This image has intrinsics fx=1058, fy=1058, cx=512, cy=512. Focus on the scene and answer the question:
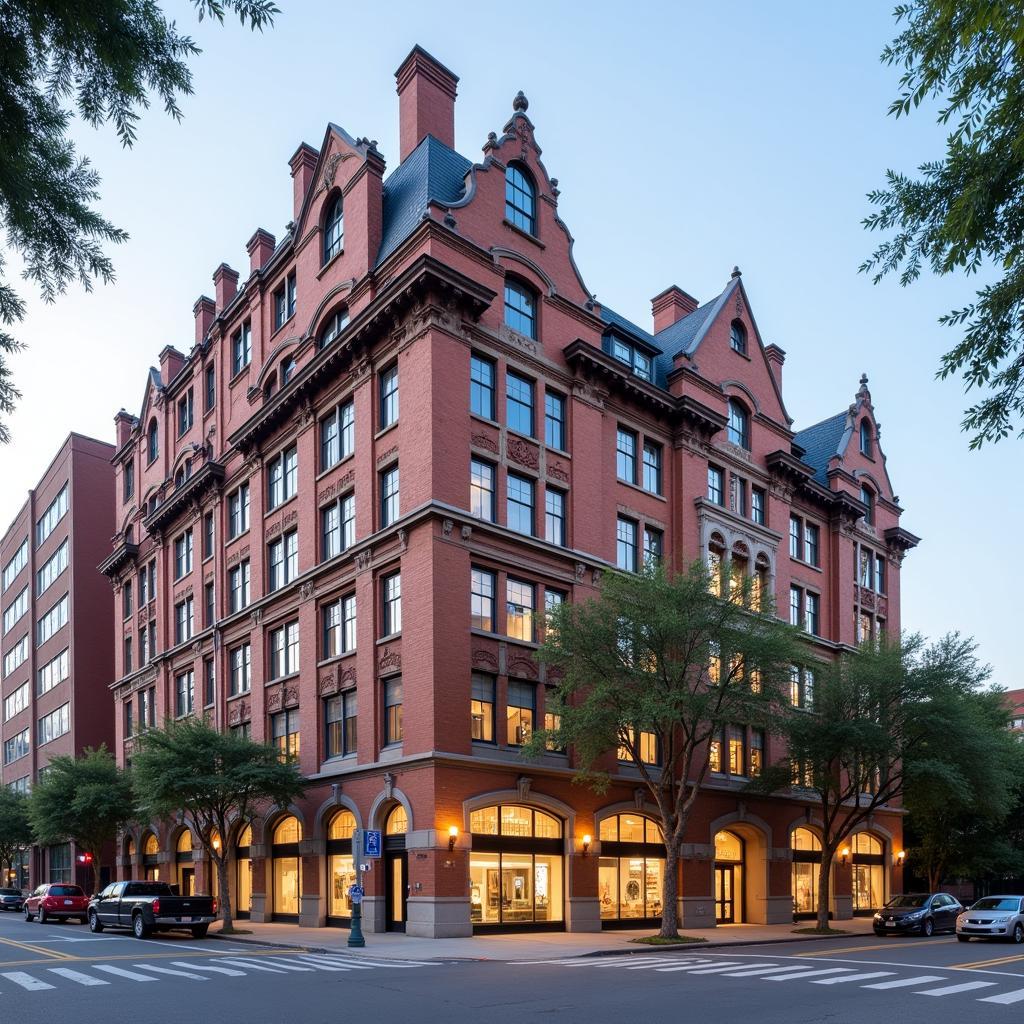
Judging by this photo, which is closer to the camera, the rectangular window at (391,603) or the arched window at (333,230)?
the rectangular window at (391,603)

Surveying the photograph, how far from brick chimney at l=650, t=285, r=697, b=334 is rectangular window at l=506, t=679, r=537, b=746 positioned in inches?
924

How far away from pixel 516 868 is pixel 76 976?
14958 mm

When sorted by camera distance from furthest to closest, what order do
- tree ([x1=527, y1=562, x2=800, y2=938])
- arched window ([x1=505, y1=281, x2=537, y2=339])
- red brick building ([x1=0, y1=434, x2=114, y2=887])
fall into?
red brick building ([x1=0, y1=434, x2=114, y2=887]) < arched window ([x1=505, y1=281, x2=537, y2=339]) < tree ([x1=527, y1=562, x2=800, y2=938])

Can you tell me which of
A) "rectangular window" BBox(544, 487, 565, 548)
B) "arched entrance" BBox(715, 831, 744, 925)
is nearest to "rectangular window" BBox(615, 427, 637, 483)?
"rectangular window" BBox(544, 487, 565, 548)

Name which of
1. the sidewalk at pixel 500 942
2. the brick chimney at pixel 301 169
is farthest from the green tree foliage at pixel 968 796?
the brick chimney at pixel 301 169

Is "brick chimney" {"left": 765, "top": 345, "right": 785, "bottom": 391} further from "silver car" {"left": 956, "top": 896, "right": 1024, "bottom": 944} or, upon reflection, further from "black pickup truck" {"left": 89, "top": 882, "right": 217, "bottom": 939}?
"black pickup truck" {"left": 89, "top": 882, "right": 217, "bottom": 939}

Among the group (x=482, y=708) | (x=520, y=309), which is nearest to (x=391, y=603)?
(x=482, y=708)

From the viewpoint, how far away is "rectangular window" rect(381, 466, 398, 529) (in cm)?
3406

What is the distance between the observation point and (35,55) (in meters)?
7.52

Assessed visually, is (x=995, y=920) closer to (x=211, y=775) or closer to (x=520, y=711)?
(x=520, y=711)

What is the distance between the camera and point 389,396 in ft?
115

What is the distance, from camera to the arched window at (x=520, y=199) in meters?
37.1

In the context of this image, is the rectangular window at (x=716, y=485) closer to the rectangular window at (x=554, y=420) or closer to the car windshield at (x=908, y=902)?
the rectangular window at (x=554, y=420)

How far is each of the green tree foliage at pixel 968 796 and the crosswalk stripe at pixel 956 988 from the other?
18.3 meters
